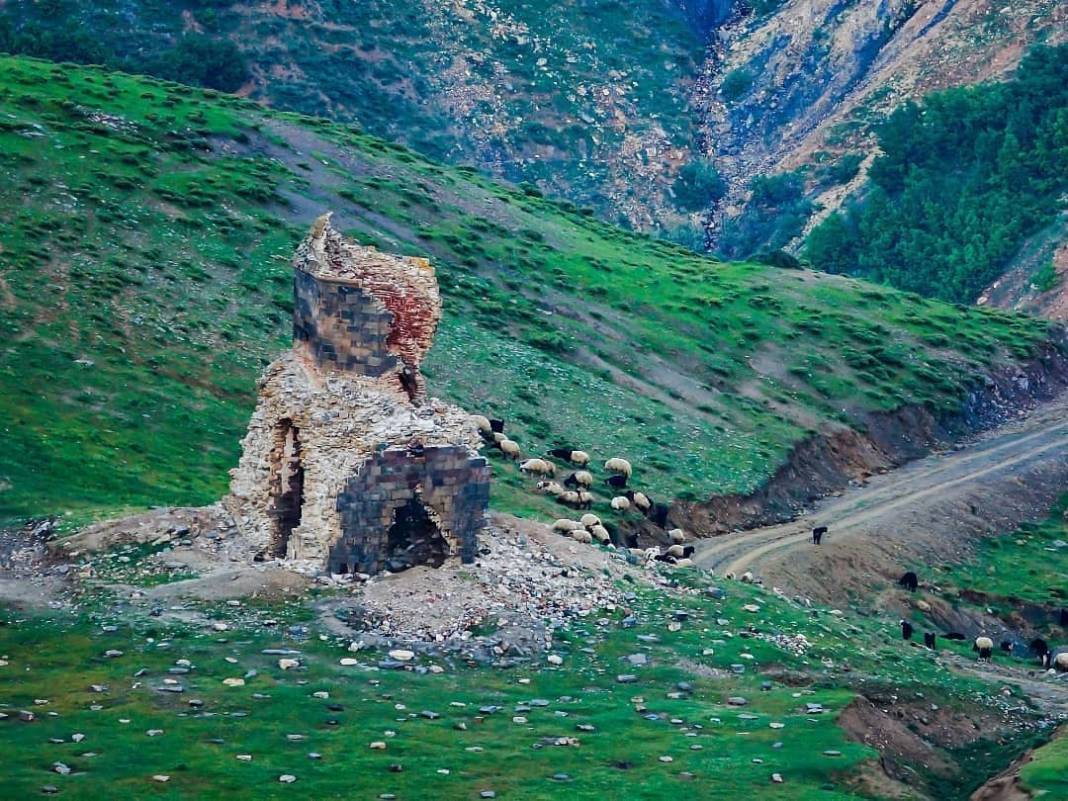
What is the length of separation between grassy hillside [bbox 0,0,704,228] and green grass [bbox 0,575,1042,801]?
103811 millimetres

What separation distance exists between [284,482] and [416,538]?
3265 mm

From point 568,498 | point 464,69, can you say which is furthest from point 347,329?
point 464,69

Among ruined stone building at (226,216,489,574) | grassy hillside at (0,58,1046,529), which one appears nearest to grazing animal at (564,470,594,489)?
grassy hillside at (0,58,1046,529)

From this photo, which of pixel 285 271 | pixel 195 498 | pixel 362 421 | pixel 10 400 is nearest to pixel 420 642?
pixel 362 421

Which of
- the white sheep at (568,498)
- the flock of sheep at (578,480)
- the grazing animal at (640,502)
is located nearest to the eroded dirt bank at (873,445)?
the grazing animal at (640,502)

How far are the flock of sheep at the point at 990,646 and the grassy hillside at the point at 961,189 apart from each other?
7150 cm

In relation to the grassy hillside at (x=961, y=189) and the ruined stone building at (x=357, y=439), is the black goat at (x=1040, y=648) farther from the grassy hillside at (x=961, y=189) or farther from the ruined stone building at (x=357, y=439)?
the grassy hillside at (x=961, y=189)

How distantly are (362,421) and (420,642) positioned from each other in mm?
5047

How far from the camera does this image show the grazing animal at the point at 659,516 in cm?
6631

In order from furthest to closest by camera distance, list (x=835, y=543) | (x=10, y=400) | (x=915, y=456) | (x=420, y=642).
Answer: (x=915, y=456)
(x=835, y=543)
(x=10, y=400)
(x=420, y=642)

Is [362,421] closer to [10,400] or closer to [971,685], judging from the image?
[971,685]

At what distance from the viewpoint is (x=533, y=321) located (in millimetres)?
87938

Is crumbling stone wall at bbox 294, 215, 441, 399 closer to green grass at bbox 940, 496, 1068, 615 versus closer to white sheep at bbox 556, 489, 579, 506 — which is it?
white sheep at bbox 556, 489, 579, 506

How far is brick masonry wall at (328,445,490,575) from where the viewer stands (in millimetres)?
40469
